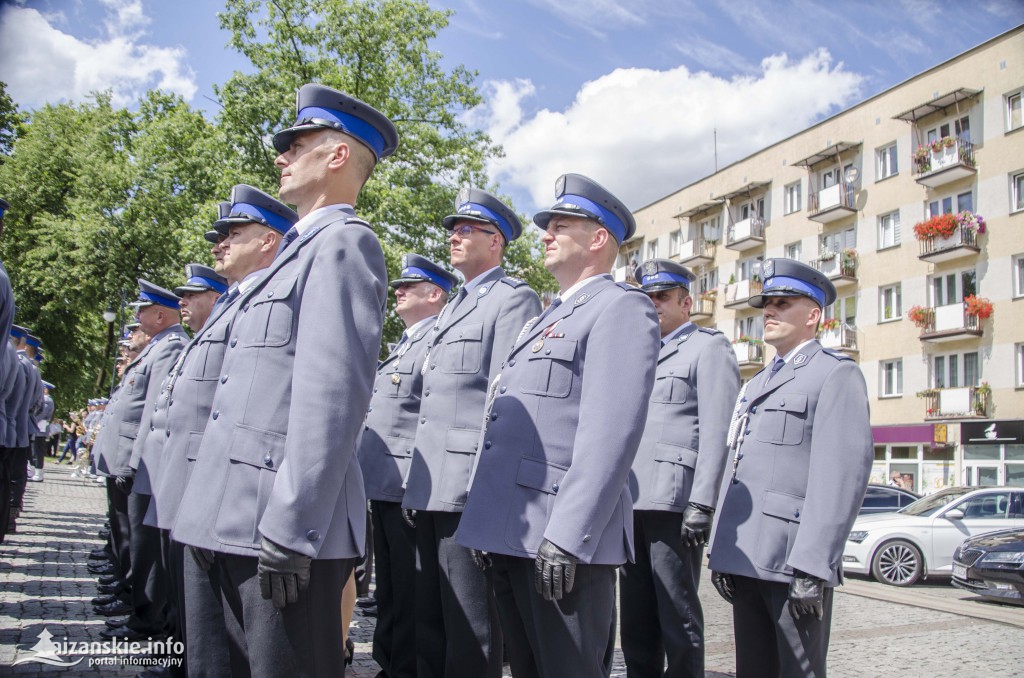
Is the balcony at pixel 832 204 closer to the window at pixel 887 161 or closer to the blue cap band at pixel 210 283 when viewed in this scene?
the window at pixel 887 161

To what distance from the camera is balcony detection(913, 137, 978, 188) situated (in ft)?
93.7

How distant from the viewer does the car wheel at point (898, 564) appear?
1343 centimetres

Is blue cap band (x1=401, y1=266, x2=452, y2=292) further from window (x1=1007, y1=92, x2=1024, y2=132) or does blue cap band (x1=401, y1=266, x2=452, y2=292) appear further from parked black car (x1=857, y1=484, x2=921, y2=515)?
window (x1=1007, y1=92, x2=1024, y2=132)

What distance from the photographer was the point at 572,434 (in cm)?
347

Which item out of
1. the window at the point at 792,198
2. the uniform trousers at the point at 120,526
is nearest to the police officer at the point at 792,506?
the uniform trousers at the point at 120,526

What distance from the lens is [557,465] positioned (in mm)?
3408

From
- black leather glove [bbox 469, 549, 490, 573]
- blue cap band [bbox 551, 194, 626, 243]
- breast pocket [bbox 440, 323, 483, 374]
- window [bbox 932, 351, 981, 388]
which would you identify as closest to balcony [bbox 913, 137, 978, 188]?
window [bbox 932, 351, 981, 388]

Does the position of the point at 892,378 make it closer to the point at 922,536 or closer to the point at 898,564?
the point at 922,536

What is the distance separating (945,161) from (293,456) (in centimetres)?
3093

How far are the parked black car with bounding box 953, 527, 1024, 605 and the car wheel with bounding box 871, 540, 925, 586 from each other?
136 centimetres

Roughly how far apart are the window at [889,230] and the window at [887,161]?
151 cm

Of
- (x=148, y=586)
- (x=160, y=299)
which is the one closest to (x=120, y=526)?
(x=148, y=586)

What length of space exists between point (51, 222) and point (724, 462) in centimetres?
2952

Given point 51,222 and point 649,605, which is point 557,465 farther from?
point 51,222
